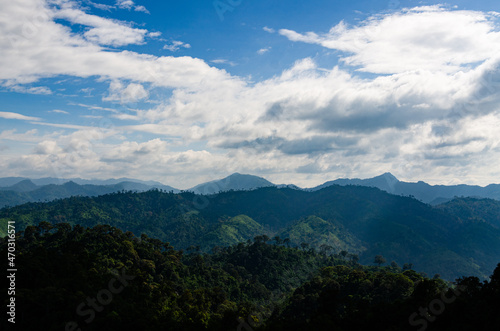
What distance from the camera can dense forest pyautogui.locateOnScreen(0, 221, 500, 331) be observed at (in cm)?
4481

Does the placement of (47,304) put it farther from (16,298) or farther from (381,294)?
(381,294)

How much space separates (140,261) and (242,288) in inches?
1664

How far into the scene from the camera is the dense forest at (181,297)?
147ft

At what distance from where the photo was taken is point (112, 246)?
86938 millimetres

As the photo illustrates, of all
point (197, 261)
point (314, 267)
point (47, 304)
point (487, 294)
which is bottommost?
point (314, 267)

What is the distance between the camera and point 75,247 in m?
80.2

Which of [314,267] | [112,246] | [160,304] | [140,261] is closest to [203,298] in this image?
[160,304]

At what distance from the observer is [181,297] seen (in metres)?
69.0

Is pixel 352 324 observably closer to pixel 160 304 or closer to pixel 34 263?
pixel 160 304

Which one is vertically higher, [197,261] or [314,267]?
[197,261]

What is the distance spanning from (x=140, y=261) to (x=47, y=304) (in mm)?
40135

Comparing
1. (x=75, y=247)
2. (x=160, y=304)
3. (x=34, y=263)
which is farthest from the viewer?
(x=75, y=247)

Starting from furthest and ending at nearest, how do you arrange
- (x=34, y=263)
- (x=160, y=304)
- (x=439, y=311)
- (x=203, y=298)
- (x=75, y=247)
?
(x=75, y=247) → (x=203, y=298) → (x=160, y=304) → (x=34, y=263) → (x=439, y=311)

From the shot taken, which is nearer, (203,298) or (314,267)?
(203,298)
